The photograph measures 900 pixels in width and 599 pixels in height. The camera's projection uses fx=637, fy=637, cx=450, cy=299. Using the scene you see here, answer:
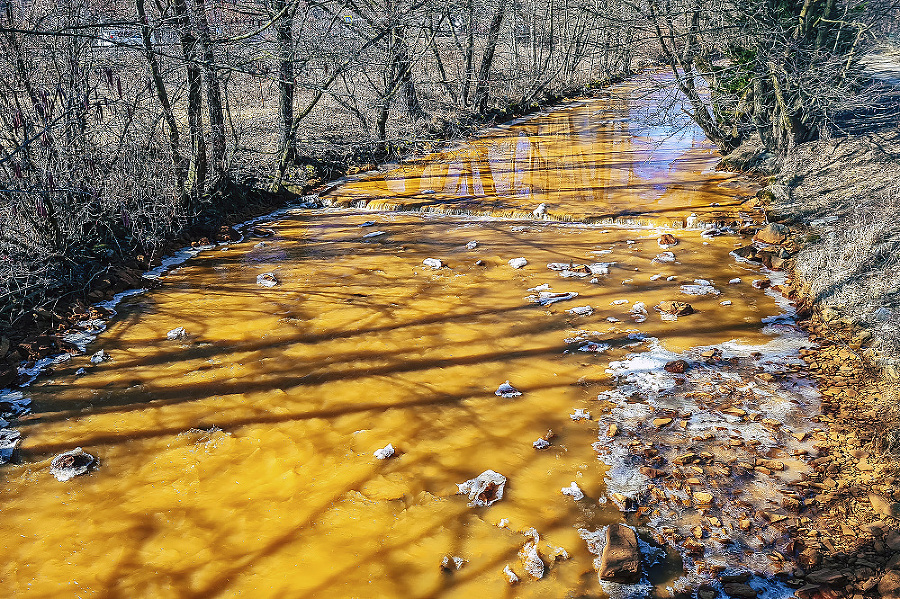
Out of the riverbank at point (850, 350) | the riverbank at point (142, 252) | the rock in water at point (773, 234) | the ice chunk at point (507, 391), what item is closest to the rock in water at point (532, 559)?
the riverbank at point (850, 350)

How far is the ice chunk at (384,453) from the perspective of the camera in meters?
4.25

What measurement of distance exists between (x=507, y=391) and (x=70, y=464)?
3.05m

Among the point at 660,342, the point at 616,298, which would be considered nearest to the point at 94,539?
the point at 660,342

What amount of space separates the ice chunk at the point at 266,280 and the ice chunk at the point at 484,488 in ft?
12.8

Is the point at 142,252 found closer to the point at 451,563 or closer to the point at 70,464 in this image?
the point at 70,464

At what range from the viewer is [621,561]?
3213 millimetres

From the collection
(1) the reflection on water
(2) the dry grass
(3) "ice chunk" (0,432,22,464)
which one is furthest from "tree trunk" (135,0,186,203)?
(2) the dry grass

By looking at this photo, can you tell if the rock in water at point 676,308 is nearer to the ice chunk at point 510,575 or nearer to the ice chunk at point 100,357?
the ice chunk at point 510,575

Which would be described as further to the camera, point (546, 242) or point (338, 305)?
point (546, 242)

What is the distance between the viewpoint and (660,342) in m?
5.47

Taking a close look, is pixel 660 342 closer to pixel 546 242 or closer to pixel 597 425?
pixel 597 425

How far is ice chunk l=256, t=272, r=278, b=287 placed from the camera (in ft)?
23.1

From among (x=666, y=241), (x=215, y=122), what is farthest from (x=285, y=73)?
(x=666, y=241)

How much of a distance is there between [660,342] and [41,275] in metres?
5.87
